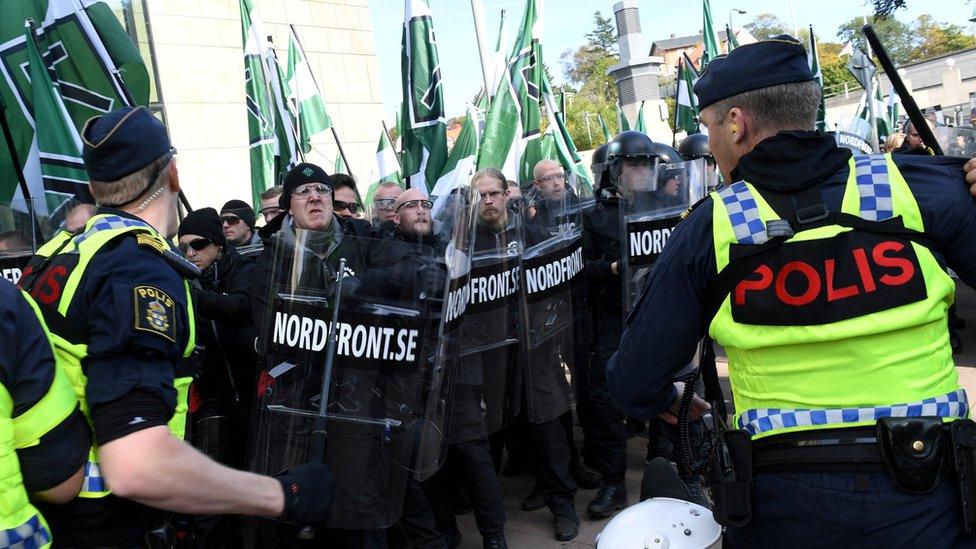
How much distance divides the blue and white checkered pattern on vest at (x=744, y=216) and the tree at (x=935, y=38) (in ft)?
256

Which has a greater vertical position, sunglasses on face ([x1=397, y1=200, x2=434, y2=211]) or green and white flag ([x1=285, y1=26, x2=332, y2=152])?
green and white flag ([x1=285, y1=26, x2=332, y2=152])

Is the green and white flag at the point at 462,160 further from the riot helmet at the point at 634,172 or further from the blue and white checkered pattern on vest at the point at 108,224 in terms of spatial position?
the blue and white checkered pattern on vest at the point at 108,224

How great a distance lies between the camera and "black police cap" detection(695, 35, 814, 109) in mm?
1968

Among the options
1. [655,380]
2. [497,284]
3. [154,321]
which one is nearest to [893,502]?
[655,380]

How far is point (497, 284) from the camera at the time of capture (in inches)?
177

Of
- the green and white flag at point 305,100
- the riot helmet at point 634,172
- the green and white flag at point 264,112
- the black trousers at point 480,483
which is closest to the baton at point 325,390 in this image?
the black trousers at point 480,483

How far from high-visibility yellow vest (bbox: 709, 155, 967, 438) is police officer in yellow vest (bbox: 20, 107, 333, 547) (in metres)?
1.17

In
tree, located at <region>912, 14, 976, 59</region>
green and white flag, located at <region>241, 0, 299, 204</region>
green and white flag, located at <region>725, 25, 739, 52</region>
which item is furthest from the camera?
tree, located at <region>912, 14, 976, 59</region>

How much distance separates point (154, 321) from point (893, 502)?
1660 millimetres

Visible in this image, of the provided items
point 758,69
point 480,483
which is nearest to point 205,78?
point 480,483

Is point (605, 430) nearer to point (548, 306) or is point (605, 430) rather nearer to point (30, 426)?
point (548, 306)

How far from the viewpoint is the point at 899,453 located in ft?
5.70

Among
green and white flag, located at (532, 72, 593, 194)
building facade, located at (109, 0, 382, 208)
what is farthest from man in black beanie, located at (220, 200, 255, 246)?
building facade, located at (109, 0, 382, 208)

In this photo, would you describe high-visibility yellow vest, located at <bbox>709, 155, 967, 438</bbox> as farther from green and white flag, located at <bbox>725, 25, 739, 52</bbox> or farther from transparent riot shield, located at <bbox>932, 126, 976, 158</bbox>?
green and white flag, located at <bbox>725, 25, 739, 52</bbox>
